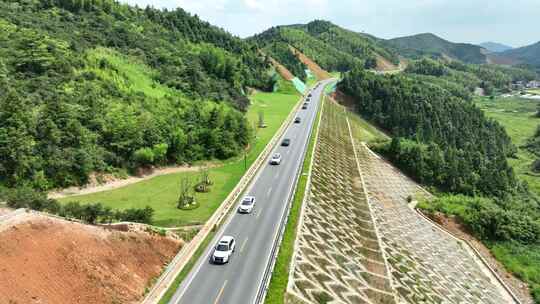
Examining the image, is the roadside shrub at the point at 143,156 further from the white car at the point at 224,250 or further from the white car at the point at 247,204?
the white car at the point at 224,250

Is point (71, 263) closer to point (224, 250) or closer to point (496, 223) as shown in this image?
point (224, 250)

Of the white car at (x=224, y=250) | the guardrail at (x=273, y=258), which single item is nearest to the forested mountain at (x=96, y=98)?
the guardrail at (x=273, y=258)

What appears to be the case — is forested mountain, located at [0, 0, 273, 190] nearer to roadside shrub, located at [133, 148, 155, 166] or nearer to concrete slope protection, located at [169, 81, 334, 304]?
roadside shrub, located at [133, 148, 155, 166]

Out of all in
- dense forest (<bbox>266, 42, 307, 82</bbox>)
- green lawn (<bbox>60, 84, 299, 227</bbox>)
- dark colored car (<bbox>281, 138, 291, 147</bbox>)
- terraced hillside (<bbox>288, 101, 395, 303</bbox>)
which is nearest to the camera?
terraced hillside (<bbox>288, 101, 395, 303</bbox>)

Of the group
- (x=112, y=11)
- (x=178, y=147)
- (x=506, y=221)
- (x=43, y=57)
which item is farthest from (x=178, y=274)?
(x=112, y=11)

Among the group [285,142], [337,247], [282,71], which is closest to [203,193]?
[337,247]

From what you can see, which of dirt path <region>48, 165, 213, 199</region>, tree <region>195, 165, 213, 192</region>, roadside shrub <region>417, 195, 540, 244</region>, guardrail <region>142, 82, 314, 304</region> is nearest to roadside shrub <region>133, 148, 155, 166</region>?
dirt path <region>48, 165, 213, 199</region>
